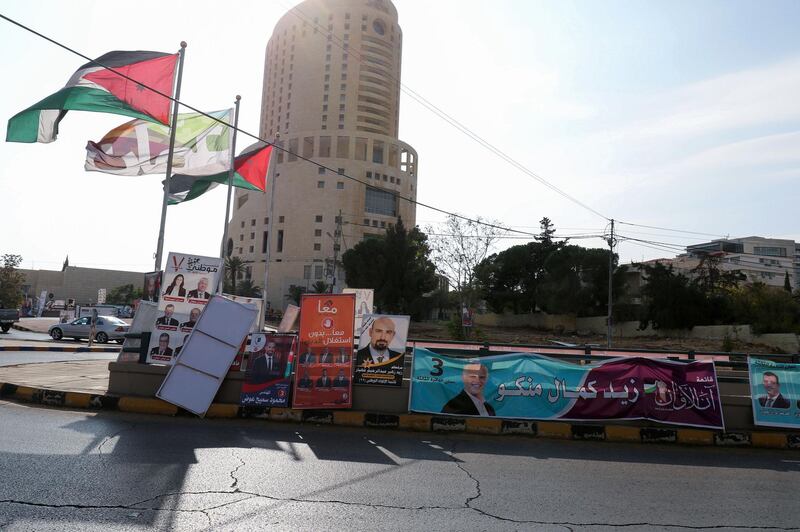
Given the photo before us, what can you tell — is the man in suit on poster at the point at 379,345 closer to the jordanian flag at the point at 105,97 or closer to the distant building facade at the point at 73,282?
the jordanian flag at the point at 105,97

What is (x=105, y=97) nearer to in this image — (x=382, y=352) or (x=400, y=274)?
(x=382, y=352)

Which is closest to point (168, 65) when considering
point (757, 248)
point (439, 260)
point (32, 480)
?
point (32, 480)

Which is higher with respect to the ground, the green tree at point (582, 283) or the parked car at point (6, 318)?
the green tree at point (582, 283)

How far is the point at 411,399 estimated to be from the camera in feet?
35.8

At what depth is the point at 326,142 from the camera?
111750 mm

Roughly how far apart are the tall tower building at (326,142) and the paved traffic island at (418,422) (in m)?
90.4

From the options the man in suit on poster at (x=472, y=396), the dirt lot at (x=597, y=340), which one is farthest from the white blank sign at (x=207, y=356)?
the dirt lot at (x=597, y=340)

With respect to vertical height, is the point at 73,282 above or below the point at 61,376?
above

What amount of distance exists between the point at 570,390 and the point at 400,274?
57.8 meters

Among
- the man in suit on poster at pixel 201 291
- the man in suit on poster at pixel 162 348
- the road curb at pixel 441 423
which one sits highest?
the man in suit on poster at pixel 201 291

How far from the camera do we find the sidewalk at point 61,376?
12.1 m

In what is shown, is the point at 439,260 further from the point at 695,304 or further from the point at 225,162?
the point at 225,162

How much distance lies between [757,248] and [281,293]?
90.0 m

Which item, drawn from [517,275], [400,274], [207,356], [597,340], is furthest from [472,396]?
[517,275]
